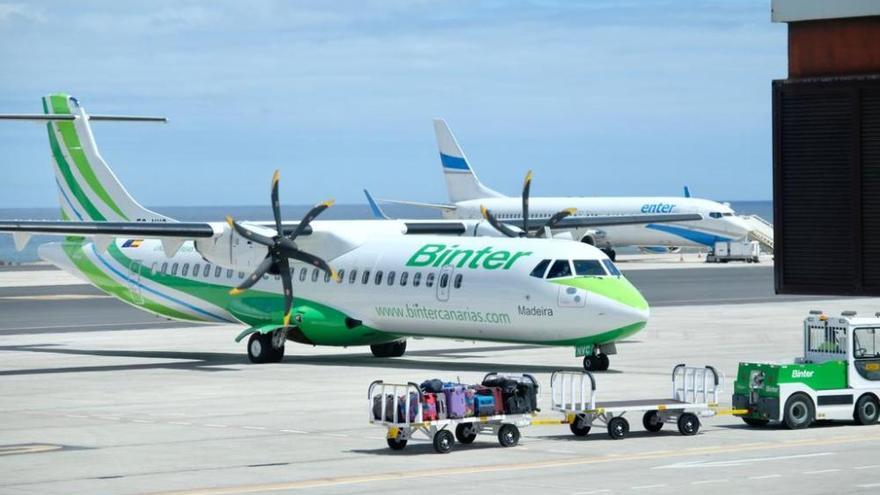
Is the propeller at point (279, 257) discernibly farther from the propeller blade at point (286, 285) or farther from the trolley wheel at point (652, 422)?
the trolley wheel at point (652, 422)

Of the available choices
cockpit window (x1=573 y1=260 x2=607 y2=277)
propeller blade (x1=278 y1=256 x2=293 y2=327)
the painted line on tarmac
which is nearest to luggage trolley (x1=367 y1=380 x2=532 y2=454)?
the painted line on tarmac

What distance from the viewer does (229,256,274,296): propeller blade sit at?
33.3 meters

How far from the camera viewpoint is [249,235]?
110 feet

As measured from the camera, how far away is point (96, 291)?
2685 inches

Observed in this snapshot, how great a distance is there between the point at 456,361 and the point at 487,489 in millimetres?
18266

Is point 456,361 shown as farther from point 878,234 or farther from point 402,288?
point 878,234

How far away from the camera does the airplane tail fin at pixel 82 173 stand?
3869cm

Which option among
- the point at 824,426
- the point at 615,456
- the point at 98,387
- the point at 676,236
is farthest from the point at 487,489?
the point at 676,236

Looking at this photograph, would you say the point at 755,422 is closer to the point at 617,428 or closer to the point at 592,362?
the point at 617,428

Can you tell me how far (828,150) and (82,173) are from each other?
112 feet

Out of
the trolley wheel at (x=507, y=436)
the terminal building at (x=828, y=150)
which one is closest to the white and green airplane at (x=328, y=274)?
the trolley wheel at (x=507, y=436)

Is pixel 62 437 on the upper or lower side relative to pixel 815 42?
lower

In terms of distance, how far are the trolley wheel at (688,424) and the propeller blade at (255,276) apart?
15.4 meters

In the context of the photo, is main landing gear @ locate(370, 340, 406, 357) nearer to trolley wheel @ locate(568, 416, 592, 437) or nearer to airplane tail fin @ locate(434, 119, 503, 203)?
trolley wheel @ locate(568, 416, 592, 437)
